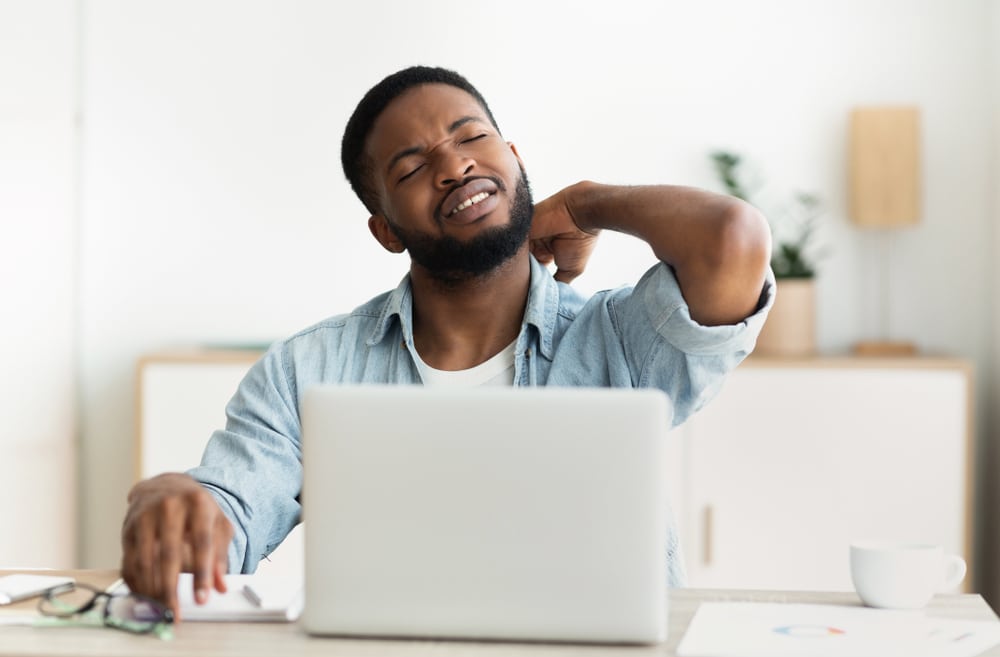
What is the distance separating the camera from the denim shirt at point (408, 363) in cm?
156

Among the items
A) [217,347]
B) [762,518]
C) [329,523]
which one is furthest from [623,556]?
[217,347]

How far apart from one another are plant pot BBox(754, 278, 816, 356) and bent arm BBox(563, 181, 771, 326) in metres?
1.73

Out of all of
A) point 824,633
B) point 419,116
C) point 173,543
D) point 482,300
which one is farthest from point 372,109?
point 824,633

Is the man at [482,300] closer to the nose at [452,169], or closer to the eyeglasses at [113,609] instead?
the nose at [452,169]

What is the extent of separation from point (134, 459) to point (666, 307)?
239cm

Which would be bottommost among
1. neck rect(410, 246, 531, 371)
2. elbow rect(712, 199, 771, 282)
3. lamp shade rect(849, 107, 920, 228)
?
neck rect(410, 246, 531, 371)

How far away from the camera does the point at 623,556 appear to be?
3.31ft

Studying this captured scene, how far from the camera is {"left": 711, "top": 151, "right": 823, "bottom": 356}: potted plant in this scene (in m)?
3.30

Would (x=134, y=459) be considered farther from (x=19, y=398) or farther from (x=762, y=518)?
(x=762, y=518)

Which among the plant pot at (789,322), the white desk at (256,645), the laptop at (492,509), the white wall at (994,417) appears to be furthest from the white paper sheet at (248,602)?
the white wall at (994,417)

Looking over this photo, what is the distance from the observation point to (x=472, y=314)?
1800 millimetres

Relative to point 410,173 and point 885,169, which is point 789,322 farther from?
point 410,173

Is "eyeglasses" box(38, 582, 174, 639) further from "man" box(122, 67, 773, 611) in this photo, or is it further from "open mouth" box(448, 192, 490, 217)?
"open mouth" box(448, 192, 490, 217)

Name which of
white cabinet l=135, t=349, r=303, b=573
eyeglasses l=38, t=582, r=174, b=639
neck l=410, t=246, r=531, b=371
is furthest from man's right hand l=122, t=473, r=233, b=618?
white cabinet l=135, t=349, r=303, b=573
